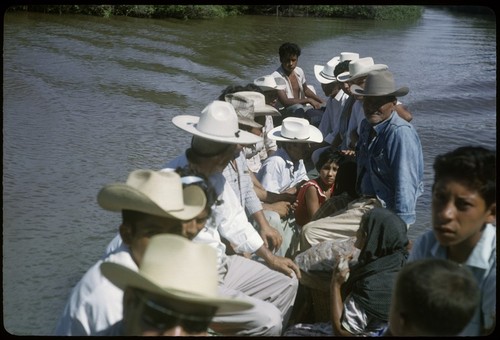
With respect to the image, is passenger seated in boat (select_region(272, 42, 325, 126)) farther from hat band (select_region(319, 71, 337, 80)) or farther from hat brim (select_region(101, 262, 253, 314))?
hat brim (select_region(101, 262, 253, 314))

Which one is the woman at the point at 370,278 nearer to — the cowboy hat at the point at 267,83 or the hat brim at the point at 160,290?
the hat brim at the point at 160,290

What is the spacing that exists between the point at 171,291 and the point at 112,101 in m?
10.1

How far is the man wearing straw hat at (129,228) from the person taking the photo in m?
2.77

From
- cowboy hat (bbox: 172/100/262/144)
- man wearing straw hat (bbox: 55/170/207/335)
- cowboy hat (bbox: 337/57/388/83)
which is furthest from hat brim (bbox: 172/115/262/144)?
cowboy hat (bbox: 337/57/388/83)

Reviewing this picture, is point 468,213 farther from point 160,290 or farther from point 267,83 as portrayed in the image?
point 267,83

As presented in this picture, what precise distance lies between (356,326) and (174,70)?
12126 mm

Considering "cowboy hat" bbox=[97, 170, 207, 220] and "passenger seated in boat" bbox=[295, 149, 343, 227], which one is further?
"passenger seated in boat" bbox=[295, 149, 343, 227]

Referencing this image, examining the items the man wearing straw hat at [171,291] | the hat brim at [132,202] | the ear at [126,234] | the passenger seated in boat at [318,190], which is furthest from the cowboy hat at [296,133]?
the man wearing straw hat at [171,291]

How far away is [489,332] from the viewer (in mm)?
2859

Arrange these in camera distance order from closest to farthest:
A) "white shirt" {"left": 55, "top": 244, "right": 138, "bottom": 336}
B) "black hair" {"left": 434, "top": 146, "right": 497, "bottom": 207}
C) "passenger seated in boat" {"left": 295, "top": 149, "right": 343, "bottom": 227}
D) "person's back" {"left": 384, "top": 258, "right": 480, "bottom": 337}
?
"person's back" {"left": 384, "top": 258, "right": 480, "bottom": 337} < "white shirt" {"left": 55, "top": 244, "right": 138, "bottom": 336} < "black hair" {"left": 434, "top": 146, "right": 497, "bottom": 207} < "passenger seated in boat" {"left": 295, "top": 149, "right": 343, "bottom": 227}

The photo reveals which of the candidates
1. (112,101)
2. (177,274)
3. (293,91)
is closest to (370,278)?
(177,274)

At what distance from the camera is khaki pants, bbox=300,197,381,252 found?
4.76 metres

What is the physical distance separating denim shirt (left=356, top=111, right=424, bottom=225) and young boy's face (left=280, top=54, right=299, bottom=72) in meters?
3.77

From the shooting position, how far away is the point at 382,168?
482 cm
